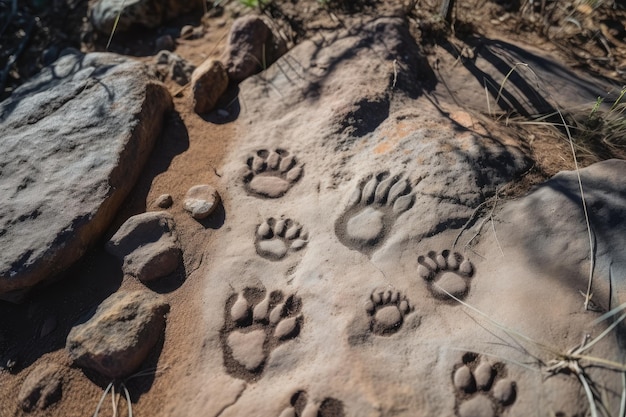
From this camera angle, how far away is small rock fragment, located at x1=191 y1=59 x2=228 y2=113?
2.17m

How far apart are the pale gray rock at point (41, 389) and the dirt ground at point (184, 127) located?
25 mm

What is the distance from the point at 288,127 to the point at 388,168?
0.52m

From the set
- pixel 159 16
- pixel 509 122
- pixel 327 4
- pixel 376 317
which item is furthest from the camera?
pixel 159 16

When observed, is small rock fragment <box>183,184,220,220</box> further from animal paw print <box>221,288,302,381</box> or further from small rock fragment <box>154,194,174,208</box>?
animal paw print <box>221,288,302,381</box>

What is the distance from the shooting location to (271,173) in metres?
1.92

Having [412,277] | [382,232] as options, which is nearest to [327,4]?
[382,232]

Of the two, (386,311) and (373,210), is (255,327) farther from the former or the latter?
(373,210)

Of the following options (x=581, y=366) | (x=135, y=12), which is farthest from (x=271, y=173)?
(x=135, y=12)

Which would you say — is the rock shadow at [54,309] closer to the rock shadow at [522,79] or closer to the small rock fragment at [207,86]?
the small rock fragment at [207,86]

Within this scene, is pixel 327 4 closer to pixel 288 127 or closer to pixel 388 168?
pixel 288 127

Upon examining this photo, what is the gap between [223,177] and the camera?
6.36 ft

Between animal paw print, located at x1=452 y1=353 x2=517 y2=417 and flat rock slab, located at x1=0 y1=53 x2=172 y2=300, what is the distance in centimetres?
133

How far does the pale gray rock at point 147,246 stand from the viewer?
1678 millimetres

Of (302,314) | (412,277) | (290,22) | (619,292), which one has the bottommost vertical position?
(302,314)
